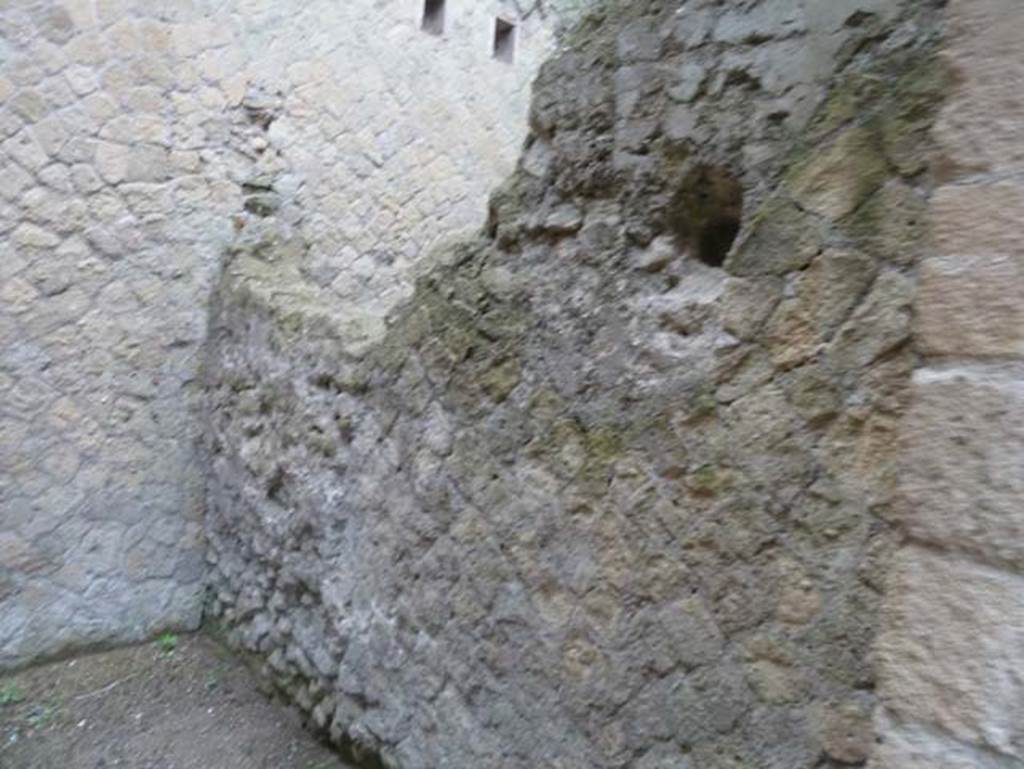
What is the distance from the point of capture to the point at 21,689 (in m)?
3.13

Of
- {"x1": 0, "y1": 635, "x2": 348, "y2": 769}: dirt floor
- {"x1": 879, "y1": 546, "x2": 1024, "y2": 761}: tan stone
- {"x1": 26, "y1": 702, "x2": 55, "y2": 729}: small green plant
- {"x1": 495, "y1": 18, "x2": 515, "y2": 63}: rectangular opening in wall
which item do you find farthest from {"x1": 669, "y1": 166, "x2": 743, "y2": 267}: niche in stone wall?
{"x1": 495, "y1": 18, "x2": 515, "y2": 63}: rectangular opening in wall

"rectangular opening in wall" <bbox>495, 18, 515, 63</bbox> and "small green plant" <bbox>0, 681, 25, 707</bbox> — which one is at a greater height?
"rectangular opening in wall" <bbox>495, 18, 515, 63</bbox>

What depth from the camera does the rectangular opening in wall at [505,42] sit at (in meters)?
4.82

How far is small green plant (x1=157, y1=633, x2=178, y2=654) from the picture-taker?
11.4 ft

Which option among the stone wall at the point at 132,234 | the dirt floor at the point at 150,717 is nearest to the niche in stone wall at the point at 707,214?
the stone wall at the point at 132,234

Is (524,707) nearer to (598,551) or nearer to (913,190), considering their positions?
(598,551)

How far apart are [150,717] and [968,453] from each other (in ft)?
9.96

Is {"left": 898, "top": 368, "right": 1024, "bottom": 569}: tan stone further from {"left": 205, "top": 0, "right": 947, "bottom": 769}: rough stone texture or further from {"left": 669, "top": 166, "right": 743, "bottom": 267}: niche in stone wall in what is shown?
{"left": 669, "top": 166, "right": 743, "bottom": 267}: niche in stone wall

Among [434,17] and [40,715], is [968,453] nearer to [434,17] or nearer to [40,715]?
[40,715]

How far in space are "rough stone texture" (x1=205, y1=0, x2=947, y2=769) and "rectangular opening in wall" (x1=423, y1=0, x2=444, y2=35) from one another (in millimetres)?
2435

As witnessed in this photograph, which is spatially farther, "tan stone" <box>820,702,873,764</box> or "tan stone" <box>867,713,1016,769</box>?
"tan stone" <box>820,702,873,764</box>

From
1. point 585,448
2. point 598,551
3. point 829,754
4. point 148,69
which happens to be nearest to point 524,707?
point 598,551

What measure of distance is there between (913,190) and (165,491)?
3204 millimetres

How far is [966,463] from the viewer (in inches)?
37.1
